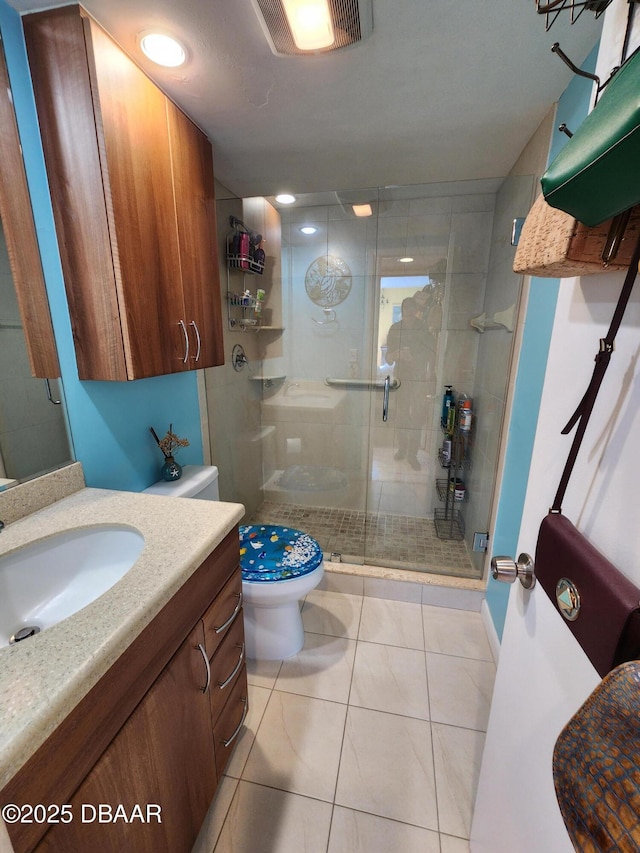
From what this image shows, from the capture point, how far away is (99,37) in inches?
37.1

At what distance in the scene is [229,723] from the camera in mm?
1073

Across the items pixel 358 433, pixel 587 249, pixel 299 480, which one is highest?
pixel 587 249

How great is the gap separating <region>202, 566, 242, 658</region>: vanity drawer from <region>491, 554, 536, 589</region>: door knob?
0.71 m

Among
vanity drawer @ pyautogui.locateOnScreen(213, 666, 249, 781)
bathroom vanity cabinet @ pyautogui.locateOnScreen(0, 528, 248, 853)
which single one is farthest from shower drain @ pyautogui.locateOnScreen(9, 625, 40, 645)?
vanity drawer @ pyautogui.locateOnScreen(213, 666, 249, 781)

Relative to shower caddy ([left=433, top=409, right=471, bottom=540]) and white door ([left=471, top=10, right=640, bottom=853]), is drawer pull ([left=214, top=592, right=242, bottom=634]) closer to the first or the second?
white door ([left=471, top=10, right=640, bottom=853])

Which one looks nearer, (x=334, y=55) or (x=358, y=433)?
(x=334, y=55)

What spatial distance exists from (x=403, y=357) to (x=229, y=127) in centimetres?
157

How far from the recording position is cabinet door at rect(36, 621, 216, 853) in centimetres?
57

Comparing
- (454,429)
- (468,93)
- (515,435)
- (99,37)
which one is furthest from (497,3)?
(454,429)

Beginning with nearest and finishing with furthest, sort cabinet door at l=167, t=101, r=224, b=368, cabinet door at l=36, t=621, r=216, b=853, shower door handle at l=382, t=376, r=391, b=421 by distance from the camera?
1. cabinet door at l=36, t=621, r=216, b=853
2. cabinet door at l=167, t=101, r=224, b=368
3. shower door handle at l=382, t=376, r=391, b=421

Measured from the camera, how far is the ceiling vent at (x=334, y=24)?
2.88 ft

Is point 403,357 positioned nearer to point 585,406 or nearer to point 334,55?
point 334,55

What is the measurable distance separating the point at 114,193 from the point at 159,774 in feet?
4.78

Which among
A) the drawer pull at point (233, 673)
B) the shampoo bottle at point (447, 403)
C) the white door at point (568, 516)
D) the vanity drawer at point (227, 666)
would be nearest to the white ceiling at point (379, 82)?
the white door at point (568, 516)
